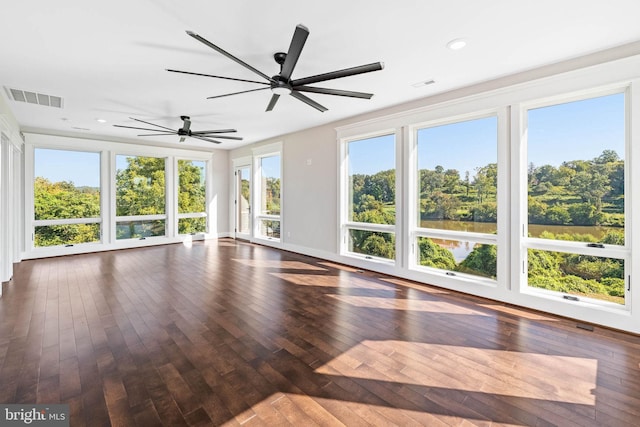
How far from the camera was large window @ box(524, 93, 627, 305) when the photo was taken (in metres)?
3.07

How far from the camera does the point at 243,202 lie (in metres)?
8.90

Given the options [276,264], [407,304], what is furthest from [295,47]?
[276,264]

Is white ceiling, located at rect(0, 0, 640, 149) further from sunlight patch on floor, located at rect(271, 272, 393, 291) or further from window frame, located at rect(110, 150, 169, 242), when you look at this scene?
window frame, located at rect(110, 150, 169, 242)

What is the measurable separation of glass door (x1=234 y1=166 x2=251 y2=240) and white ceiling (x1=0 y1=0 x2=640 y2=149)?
427cm

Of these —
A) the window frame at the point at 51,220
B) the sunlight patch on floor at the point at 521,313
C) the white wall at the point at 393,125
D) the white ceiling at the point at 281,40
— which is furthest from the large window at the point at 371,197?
the window frame at the point at 51,220

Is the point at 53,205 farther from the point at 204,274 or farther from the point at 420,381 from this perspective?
the point at 420,381

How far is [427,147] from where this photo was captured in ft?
15.0

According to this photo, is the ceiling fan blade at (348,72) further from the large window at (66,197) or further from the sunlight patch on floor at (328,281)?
the large window at (66,197)

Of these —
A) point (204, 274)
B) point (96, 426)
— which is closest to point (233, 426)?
point (96, 426)

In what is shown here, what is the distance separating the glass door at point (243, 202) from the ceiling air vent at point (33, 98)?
444 cm

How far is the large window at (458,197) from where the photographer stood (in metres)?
3.95

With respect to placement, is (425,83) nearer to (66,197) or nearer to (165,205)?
(165,205)

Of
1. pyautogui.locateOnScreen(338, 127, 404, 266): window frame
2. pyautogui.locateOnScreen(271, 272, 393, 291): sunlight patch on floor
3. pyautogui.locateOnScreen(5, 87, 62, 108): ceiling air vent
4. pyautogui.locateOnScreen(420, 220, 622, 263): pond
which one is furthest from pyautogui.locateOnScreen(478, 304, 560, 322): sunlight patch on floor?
pyautogui.locateOnScreen(5, 87, 62, 108): ceiling air vent

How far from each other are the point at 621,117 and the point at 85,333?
578 centimetres
